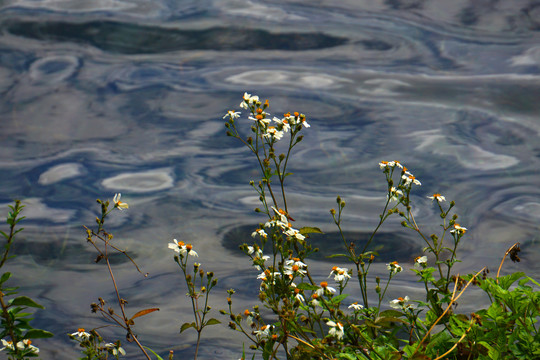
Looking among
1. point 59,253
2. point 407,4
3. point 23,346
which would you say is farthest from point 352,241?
point 407,4

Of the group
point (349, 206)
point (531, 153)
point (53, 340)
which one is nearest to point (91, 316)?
point (53, 340)

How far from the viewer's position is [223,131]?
12.5 ft

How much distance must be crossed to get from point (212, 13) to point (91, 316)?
2.48 meters

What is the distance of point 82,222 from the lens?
317 centimetres

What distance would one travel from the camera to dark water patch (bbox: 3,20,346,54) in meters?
4.20

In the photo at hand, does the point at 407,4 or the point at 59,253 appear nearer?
the point at 59,253

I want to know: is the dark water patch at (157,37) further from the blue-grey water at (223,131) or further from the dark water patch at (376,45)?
the dark water patch at (376,45)

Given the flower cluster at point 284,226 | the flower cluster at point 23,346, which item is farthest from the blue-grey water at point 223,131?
the flower cluster at point 284,226

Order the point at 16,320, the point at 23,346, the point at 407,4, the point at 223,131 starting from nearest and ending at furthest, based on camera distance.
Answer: the point at 16,320 → the point at 23,346 → the point at 223,131 → the point at 407,4

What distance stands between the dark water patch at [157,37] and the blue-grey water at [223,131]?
11mm

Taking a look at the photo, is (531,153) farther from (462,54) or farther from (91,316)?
(91,316)

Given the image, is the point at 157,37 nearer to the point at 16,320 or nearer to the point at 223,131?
the point at 223,131

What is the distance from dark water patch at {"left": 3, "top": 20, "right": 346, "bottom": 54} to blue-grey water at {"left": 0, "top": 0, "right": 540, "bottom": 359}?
0.4 inches

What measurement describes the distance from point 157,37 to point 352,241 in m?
2.11
